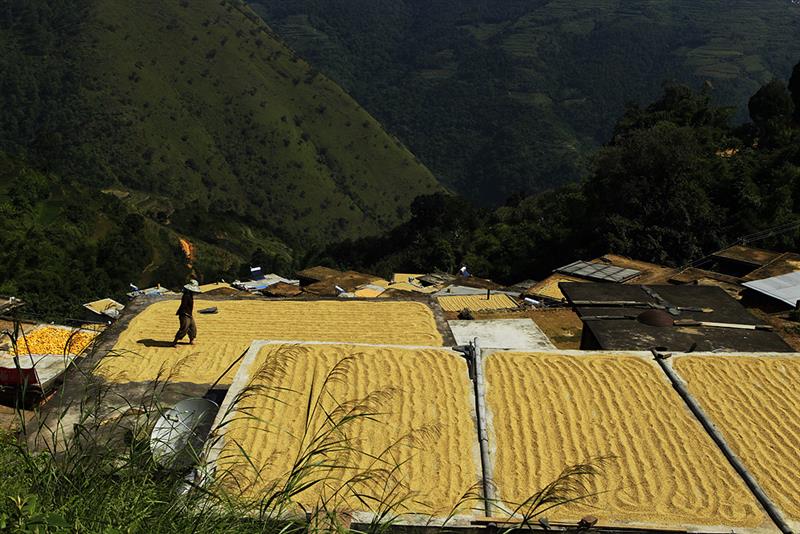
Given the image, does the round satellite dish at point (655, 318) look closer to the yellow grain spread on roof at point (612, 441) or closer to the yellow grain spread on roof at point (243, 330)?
the yellow grain spread on roof at point (612, 441)

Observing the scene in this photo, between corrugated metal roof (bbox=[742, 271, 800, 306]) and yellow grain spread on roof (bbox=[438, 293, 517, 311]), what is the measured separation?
5.70 meters

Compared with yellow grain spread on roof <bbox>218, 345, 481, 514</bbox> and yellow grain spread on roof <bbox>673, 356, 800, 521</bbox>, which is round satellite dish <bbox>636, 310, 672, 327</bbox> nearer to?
yellow grain spread on roof <bbox>673, 356, 800, 521</bbox>

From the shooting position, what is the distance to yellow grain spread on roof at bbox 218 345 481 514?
5.59 m

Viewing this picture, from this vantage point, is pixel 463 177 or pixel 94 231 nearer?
pixel 94 231

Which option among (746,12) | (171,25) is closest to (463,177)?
(171,25)

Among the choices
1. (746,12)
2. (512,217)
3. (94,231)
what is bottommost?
(94,231)

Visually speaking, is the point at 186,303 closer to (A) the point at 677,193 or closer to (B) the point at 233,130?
(A) the point at 677,193

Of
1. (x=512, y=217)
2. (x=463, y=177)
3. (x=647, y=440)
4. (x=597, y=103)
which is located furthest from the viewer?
(x=597, y=103)

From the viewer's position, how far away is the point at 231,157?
317 feet

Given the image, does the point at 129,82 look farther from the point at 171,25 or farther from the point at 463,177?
the point at 463,177

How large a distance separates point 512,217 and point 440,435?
129 feet

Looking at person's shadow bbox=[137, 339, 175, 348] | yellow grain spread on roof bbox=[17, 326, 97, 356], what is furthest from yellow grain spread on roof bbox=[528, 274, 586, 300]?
yellow grain spread on roof bbox=[17, 326, 97, 356]

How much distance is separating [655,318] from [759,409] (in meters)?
3.04

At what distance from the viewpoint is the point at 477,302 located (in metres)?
18.9
